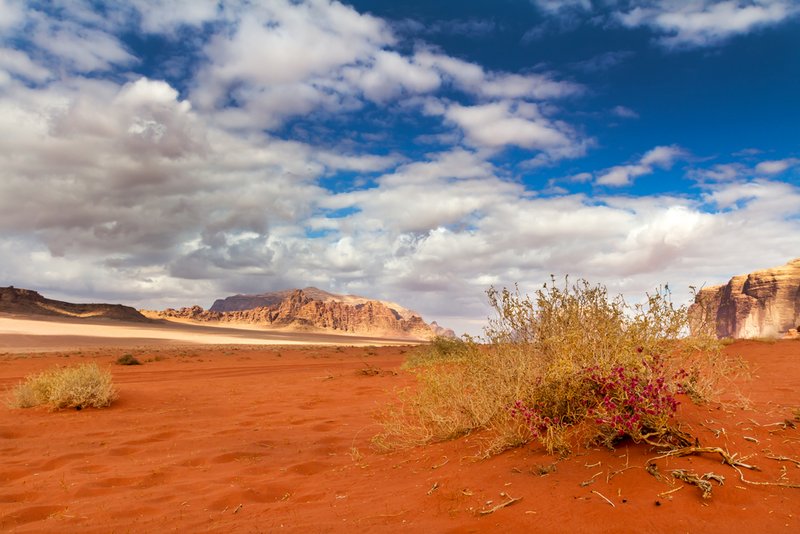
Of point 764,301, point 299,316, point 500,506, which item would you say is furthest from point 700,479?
point 299,316

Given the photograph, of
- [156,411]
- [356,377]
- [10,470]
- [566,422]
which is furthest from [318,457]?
[356,377]

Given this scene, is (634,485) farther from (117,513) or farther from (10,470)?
(10,470)

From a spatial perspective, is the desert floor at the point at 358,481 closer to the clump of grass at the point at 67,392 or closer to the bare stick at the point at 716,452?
the bare stick at the point at 716,452

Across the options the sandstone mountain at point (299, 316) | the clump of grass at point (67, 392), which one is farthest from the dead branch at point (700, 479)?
the sandstone mountain at point (299, 316)

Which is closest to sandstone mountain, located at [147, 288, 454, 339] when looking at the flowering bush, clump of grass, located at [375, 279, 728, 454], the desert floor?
the desert floor

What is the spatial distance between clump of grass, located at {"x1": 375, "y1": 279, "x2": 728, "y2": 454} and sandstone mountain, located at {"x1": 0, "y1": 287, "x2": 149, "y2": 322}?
114 m

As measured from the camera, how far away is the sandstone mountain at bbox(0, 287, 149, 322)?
10175 cm

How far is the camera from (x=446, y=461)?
5062 millimetres

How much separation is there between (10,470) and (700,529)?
24.1ft

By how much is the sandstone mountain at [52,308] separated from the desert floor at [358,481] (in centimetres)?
A: 11034

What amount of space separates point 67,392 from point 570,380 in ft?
32.8

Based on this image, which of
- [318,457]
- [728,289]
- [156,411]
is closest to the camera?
[318,457]

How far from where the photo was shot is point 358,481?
16.5ft

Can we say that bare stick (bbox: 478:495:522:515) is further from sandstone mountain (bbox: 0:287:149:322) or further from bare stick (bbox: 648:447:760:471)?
sandstone mountain (bbox: 0:287:149:322)
